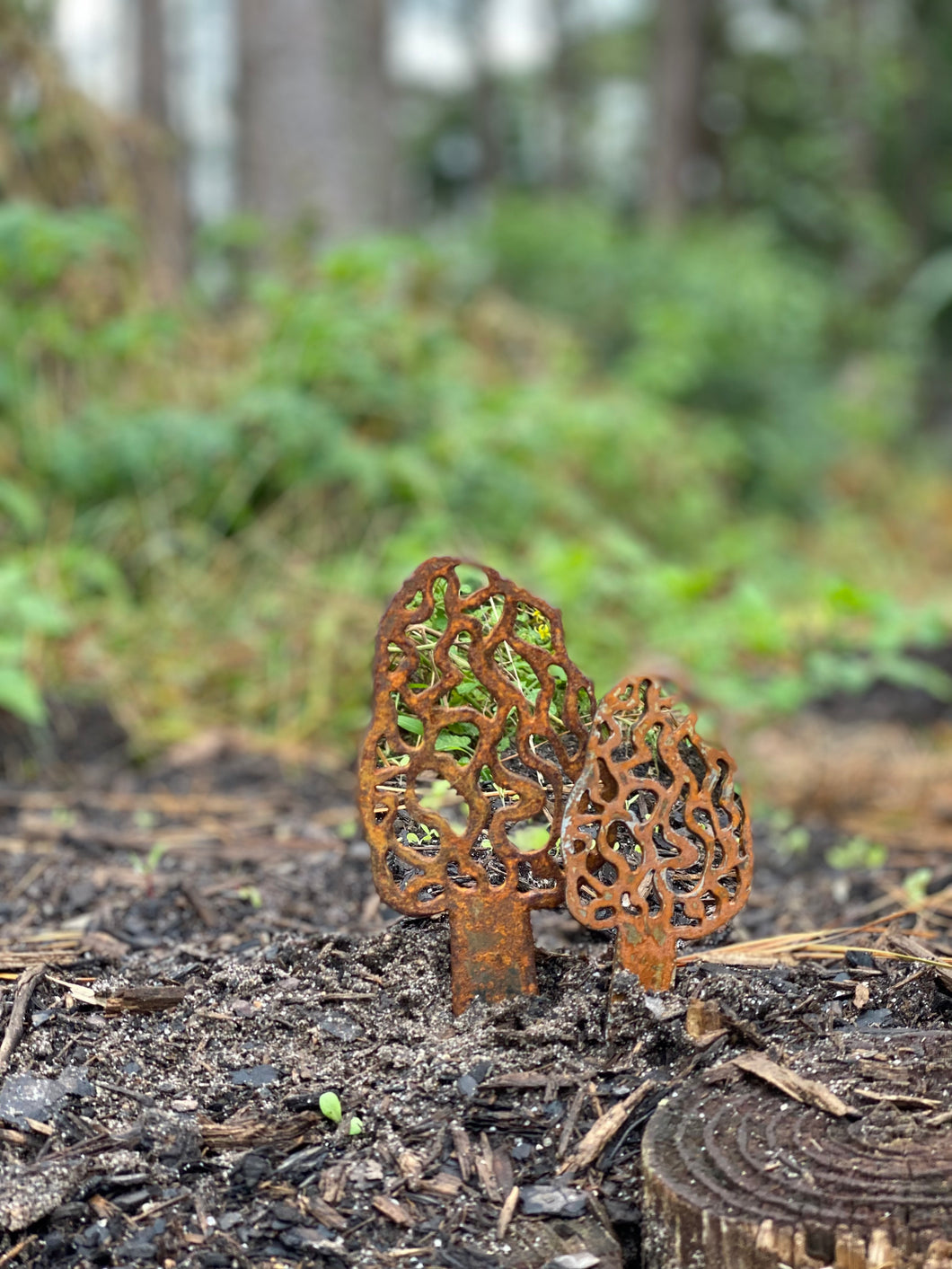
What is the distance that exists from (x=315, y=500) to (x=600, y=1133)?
335 cm

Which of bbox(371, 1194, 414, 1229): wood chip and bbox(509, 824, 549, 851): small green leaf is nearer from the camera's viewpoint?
bbox(371, 1194, 414, 1229): wood chip

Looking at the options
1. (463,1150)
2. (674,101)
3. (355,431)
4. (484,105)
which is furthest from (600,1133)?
(484,105)

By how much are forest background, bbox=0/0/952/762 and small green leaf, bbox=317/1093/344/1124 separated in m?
1.43

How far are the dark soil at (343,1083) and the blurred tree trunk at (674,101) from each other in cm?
1310

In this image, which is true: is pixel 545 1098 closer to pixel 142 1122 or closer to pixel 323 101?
pixel 142 1122

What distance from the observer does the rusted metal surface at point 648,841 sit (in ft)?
4.90

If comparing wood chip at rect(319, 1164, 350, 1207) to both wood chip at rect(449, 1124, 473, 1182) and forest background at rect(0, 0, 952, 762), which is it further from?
forest background at rect(0, 0, 952, 762)

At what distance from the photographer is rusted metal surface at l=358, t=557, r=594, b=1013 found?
153cm

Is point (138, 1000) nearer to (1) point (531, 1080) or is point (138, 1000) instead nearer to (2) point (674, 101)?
(1) point (531, 1080)

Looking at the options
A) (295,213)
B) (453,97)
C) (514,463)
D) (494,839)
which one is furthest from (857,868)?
(453,97)

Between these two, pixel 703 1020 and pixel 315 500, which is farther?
pixel 315 500

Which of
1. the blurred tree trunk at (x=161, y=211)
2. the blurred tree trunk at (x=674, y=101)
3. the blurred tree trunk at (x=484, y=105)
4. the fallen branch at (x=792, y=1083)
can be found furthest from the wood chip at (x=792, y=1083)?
the blurred tree trunk at (x=484, y=105)

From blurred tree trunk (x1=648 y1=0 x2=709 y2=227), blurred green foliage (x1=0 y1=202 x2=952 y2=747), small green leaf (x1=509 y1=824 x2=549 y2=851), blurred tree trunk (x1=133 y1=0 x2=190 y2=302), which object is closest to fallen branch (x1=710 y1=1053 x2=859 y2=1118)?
small green leaf (x1=509 y1=824 x2=549 y2=851)

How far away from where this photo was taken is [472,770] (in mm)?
1545
